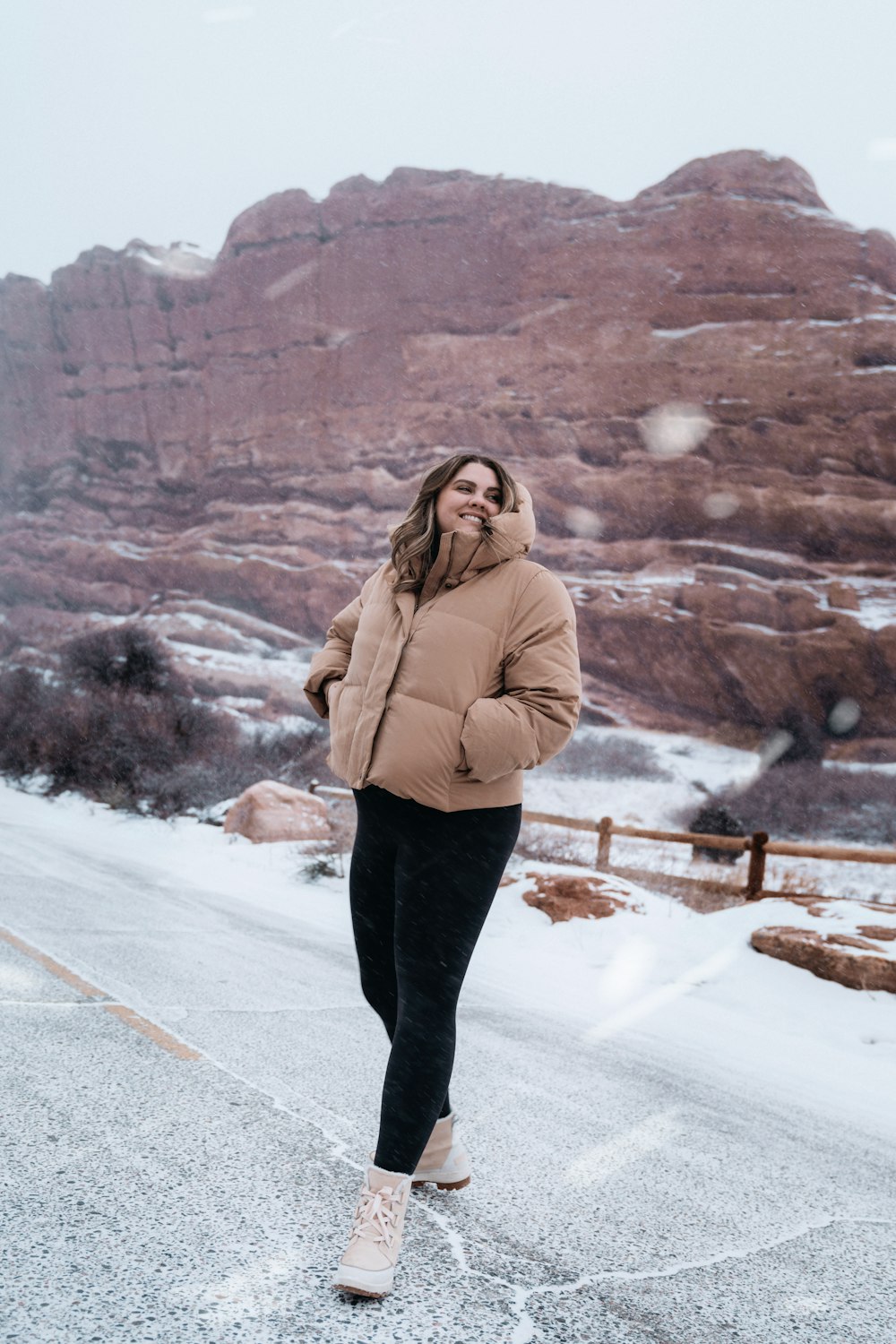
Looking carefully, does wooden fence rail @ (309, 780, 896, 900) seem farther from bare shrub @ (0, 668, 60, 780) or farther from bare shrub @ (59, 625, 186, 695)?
bare shrub @ (59, 625, 186, 695)

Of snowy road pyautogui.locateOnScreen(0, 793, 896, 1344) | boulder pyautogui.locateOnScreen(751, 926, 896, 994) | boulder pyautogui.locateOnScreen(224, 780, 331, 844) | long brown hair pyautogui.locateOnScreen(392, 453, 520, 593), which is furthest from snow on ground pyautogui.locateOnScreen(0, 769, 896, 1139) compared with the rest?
long brown hair pyautogui.locateOnScreen(392, 453, 520, 593)

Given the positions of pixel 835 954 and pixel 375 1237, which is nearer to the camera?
pixel 375 1237

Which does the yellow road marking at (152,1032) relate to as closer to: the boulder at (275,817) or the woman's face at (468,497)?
the woman's face at (468,497)

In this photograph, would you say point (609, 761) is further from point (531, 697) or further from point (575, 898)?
point (531, 697)

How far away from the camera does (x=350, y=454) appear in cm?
4078

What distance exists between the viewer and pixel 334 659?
8.25ft

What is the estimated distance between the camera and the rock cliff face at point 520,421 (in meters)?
32.9

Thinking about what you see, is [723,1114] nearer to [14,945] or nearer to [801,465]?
[14,945]

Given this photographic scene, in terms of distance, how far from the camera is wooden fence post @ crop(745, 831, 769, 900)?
29.7ft

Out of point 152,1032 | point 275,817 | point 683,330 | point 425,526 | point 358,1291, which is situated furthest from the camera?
point 683,330

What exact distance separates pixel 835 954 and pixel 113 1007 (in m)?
4.22

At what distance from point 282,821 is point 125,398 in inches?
1668

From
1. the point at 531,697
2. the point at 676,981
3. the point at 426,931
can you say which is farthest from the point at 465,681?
the point at 676,981

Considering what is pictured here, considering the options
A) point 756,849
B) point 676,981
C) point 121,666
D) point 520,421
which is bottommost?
point 676,981
